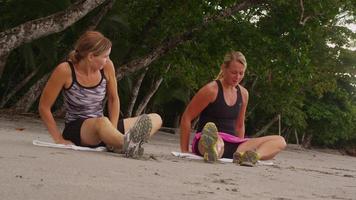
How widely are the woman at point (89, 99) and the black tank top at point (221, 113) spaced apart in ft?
2.57

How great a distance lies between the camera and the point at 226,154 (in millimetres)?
6383

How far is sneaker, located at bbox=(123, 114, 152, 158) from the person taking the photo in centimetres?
498

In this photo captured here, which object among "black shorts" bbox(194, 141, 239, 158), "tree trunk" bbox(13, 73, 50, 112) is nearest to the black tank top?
"black shorts" bbox(194, 141, 239, 158)

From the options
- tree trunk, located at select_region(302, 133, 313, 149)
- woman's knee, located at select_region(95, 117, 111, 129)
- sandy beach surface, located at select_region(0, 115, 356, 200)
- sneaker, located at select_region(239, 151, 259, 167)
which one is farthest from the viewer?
tree trunk, located at select_region(302, 133, 313, 149)

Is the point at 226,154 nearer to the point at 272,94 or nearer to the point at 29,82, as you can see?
the point at 29,82

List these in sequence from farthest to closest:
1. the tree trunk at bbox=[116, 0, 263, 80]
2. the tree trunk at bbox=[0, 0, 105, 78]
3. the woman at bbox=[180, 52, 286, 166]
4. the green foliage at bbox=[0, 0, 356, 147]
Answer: the tree trunk at bbox=[116, 0, 263, 80], the green foliage at bbox=[0, 0, 356, 147], the tree trunk at bbox=[0, 0, 105, 78], the woman at bbox=[180, 52, 286, 166]

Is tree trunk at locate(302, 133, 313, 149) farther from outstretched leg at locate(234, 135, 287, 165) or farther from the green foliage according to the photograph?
outstretched leg at locate(234, 135, 287, 165)

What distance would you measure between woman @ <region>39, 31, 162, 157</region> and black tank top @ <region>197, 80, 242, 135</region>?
785mm

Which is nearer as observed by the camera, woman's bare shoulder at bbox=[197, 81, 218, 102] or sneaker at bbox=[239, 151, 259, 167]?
sneaker at bbox=[239, 151, 259, 167]

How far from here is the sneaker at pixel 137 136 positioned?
4980 millimetres

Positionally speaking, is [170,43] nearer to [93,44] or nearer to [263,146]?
[263,146]

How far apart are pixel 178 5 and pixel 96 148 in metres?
9.43

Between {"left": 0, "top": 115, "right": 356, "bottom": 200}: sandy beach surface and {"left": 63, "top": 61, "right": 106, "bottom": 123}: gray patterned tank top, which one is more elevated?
{"left": 63, "top": 61, "right": 106, "bottom": 123}: gray patterned tank top

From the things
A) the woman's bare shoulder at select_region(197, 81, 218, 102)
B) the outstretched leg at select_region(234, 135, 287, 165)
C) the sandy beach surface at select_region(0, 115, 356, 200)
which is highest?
the woman's bare shoulder at select_region(197, 81, 218, 102)
